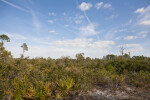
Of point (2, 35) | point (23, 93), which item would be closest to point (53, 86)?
point (23, 93)

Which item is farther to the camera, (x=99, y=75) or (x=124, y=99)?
(x=99, y=75)

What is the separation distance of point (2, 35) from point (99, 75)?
2775 cm

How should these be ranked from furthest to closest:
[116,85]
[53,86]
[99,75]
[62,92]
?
[99,75] < [116,85] < [53,86] < [62,92]

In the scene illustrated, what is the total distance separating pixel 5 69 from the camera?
20.1 ft

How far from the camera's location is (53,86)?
4.74m

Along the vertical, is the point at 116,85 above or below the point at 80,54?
below

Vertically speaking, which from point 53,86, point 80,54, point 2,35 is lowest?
point 53,86

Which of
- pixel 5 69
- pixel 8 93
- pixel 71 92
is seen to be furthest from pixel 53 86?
pixel 5 69

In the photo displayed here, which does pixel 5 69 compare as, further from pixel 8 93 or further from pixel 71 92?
pixel 71 92

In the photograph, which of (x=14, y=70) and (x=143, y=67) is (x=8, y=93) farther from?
(x=143, y=67)

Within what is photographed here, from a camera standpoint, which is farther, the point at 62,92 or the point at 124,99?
the point at 62,92

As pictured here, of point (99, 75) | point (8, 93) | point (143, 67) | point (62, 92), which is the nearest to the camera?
point (8, 93)

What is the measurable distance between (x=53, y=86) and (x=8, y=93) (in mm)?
1747

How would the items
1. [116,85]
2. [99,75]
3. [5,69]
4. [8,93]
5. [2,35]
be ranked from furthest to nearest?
1. [2,35]
2. [99,75]
3. [5,69]
4. [116,85]
5. [8,93]
